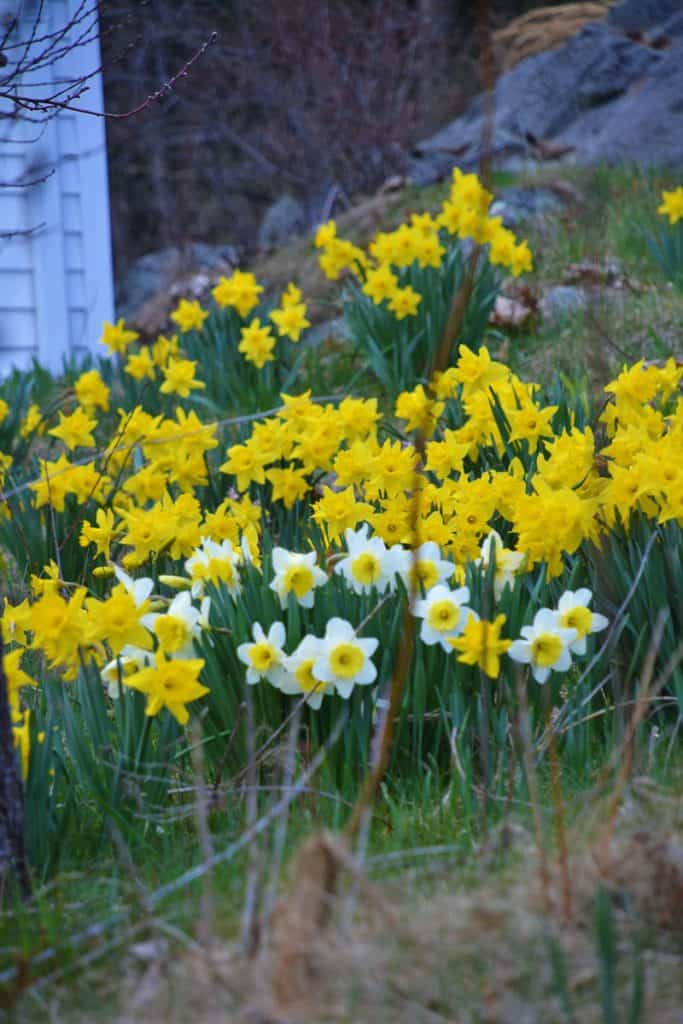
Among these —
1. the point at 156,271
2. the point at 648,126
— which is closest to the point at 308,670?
the point at 648,126

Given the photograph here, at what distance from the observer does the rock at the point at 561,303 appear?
4543 mm

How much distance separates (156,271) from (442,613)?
9442mm

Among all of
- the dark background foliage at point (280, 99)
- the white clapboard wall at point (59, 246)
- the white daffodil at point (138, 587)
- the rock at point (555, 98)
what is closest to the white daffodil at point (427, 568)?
the white daffodil at point (138, 587)

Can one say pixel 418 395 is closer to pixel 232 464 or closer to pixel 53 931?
pixel 232 464

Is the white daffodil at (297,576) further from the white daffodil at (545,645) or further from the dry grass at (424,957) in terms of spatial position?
the dry grass at (424,957)

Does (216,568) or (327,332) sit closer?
(216,568)

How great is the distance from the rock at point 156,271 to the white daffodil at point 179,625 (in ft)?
24.4

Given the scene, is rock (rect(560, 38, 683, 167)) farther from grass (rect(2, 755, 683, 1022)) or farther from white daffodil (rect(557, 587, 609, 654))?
grass (rect(2, 755, 683, 1022))

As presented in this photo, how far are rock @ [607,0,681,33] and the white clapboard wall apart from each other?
3.96 meters

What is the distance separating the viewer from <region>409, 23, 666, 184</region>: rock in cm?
771

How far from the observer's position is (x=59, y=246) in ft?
22.5

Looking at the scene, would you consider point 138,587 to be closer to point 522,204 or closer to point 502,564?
point 502,564

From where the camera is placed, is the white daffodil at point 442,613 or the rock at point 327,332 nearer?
the white daffodil at point 442,613

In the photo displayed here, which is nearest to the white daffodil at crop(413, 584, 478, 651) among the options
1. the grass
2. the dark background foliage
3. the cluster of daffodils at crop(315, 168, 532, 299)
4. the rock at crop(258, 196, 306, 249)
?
the grass
